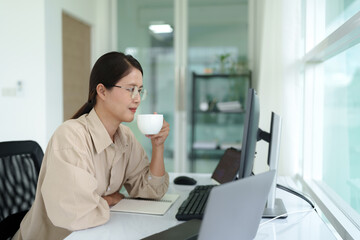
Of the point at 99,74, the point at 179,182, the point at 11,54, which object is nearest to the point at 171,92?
the point at 11,54

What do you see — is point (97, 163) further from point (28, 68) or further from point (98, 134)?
point (28, 68)

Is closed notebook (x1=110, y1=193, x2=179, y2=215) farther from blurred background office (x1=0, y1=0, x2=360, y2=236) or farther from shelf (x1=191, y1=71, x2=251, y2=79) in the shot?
shelf (x1=191, y1=71, x2=251, y2=79)

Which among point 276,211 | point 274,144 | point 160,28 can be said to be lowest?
point 276,211

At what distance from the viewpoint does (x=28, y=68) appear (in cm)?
309

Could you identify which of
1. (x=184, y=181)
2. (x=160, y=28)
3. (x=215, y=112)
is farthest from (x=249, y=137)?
(x=160, y=28)

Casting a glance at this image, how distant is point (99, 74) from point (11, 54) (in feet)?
6.92

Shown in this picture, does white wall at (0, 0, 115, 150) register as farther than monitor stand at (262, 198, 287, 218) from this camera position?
Yes

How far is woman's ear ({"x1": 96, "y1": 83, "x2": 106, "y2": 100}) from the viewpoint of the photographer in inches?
54.2

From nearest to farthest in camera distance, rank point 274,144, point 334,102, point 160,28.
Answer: point 274,144, point 334,102, point 160,28

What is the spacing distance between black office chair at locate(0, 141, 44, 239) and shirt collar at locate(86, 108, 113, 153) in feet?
1.32

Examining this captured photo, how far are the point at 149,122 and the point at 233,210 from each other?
2.12 feet

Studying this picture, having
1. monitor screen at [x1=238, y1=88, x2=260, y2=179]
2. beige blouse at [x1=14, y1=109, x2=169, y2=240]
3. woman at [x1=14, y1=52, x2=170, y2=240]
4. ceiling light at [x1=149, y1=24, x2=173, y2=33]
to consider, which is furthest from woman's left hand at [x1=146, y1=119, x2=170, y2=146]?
ceiling light at [x1=149, y1=24, x2=173, y2=33]

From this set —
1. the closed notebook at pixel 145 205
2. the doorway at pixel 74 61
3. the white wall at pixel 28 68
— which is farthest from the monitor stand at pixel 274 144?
the doorway at pixel 74 61

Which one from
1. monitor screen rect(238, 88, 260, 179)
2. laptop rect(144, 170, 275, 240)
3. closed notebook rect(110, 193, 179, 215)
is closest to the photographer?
laptop rect(144, 170, 275, 240)
